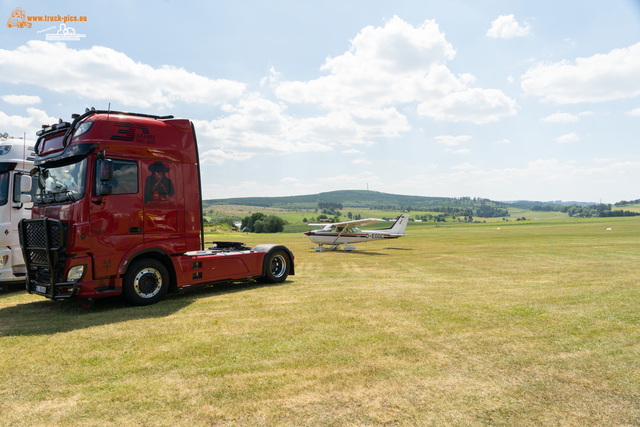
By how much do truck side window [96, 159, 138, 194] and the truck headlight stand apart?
1.61 m

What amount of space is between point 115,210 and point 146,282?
1.78 m

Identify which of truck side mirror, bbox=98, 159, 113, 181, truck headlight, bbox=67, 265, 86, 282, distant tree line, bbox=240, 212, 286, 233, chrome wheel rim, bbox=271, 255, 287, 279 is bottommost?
distant tree line, bbox=240, 212, 286, 233

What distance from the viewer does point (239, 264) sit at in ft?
34.6

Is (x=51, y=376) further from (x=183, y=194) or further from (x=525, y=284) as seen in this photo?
(x=525, y=284)

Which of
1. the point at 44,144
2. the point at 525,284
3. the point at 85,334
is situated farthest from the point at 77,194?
the point at 525,284

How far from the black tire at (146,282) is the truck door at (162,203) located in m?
0.52

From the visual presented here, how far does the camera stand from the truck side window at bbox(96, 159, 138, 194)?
7.91 metres

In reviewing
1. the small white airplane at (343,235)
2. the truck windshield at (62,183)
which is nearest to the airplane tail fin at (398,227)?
the small white airplane at (343,235)

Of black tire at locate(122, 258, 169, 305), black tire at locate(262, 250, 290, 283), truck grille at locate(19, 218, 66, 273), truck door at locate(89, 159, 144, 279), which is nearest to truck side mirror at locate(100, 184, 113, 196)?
truck door at locate(89, 159, 144, 279)

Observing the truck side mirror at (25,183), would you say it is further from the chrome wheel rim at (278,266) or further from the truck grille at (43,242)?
the chrome wheel rim at (278,266)

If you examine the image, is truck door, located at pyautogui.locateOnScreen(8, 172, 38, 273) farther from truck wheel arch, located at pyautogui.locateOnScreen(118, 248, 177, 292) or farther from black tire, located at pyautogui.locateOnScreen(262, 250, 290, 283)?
black tire, located at pyautogui.locateOnScreen(262, 250, 290, 283)

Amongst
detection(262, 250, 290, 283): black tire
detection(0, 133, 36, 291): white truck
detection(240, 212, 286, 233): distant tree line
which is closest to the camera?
detection(0, 133, 36, 291): white truck

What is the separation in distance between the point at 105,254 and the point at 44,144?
309 centimetres

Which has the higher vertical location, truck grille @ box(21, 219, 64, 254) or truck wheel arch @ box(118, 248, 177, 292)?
truck grille @ box(21, 219, 64, 254)
